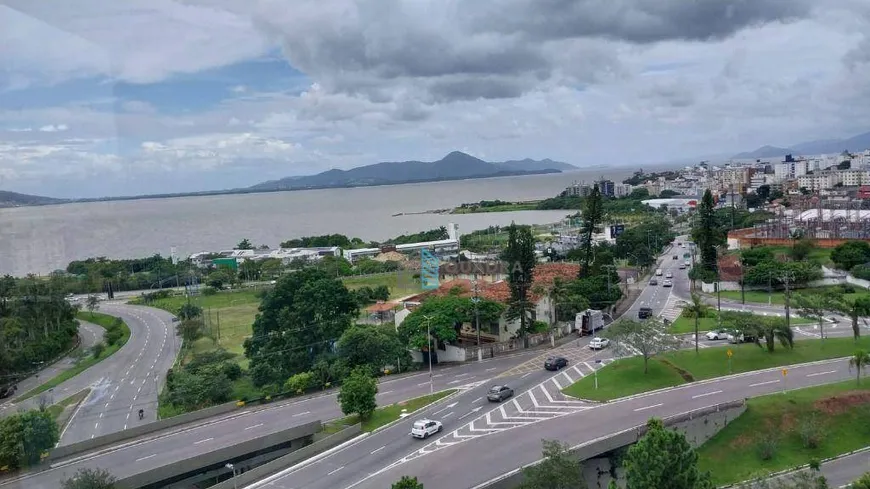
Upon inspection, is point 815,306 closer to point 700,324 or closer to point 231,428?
point 700,324

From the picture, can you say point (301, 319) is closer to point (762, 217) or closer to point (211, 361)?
point (211, 361)

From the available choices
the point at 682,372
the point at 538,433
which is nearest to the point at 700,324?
the point at 682,372

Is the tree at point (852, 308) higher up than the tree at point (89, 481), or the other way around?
the tree at point (852, 308)

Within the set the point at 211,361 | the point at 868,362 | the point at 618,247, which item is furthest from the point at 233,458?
the point at 618,247

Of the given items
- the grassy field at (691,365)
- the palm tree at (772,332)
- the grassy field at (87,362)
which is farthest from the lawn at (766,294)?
the grassy field at (87,362)

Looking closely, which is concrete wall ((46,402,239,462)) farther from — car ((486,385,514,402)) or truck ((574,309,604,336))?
truck ((574,309,604,336))

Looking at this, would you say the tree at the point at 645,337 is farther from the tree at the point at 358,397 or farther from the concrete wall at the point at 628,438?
the tree at the point at 358,397
